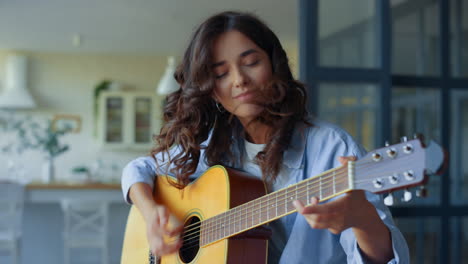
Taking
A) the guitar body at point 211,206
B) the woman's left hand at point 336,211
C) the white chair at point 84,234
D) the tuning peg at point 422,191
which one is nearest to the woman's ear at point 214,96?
the guitar body at point 211,206

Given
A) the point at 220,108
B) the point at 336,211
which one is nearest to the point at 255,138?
the point at 220,108

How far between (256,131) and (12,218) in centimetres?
340

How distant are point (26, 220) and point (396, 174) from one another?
440cm

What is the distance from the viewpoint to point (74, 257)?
4.37 metres

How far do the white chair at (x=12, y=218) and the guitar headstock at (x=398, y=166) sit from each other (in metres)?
3.84

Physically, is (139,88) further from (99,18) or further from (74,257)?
(74,257)

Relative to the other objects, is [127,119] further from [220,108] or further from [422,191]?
[422,191]

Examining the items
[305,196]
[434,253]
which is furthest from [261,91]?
[434,253]

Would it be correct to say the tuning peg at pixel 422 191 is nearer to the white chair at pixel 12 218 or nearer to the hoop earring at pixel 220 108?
the hoop earring at pixel 220 108

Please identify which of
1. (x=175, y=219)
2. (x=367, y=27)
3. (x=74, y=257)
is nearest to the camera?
(x=175, y=219)

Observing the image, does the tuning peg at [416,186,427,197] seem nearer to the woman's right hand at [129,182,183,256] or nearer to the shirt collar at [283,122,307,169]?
the shirt collar at [283,122,307,169]

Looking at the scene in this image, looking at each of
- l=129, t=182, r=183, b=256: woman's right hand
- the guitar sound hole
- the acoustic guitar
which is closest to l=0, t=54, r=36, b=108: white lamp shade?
the acoustic guitar

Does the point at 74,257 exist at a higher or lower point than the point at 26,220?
lower

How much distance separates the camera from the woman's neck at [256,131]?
1.20 metres
